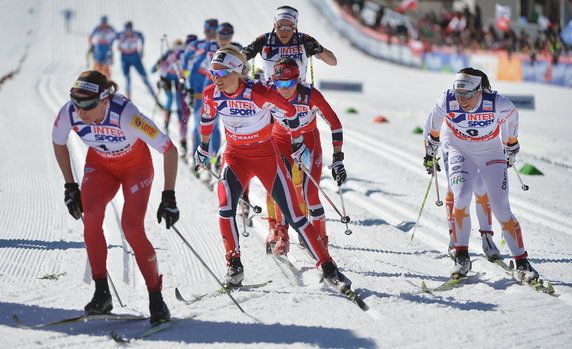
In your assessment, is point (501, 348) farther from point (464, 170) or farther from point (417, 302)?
point (464, 170)

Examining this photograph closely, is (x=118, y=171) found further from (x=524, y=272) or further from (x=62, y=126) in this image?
(x=524, y=272)

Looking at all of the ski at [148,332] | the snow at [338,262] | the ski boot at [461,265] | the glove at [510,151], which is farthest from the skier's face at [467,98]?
the ski at [148,332]

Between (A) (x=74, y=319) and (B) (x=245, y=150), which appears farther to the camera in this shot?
(B) (x=245, y=150)

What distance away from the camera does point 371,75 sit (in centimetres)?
2756

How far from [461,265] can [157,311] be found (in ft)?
9.32

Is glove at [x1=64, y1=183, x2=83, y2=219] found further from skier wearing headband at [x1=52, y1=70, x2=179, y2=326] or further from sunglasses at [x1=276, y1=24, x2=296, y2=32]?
sunglasses at [x1=276, y1=24, x2=296, y2=32]

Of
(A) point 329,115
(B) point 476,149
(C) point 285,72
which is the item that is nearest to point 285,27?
(C) point 285,72

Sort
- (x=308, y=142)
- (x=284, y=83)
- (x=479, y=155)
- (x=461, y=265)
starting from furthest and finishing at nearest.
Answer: (x=308, y=142)
(x=284, y=83)
(x=479, y=155)
(x=461, y=265)

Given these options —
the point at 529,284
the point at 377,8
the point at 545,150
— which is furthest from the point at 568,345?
the point at 377,8

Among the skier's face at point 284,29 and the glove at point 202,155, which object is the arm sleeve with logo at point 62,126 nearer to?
the glove at point 202,155

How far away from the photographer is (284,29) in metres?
7.16

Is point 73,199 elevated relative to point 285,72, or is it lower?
lower

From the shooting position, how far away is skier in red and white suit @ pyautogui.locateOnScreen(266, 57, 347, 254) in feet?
20.7

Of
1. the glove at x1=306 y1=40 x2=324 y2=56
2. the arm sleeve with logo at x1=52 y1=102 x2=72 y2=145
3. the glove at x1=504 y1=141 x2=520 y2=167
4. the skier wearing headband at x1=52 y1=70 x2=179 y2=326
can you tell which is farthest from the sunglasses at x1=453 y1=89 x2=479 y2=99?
the arm sleeve with logo at x1=52 y1=102 x2=72 y2=145
